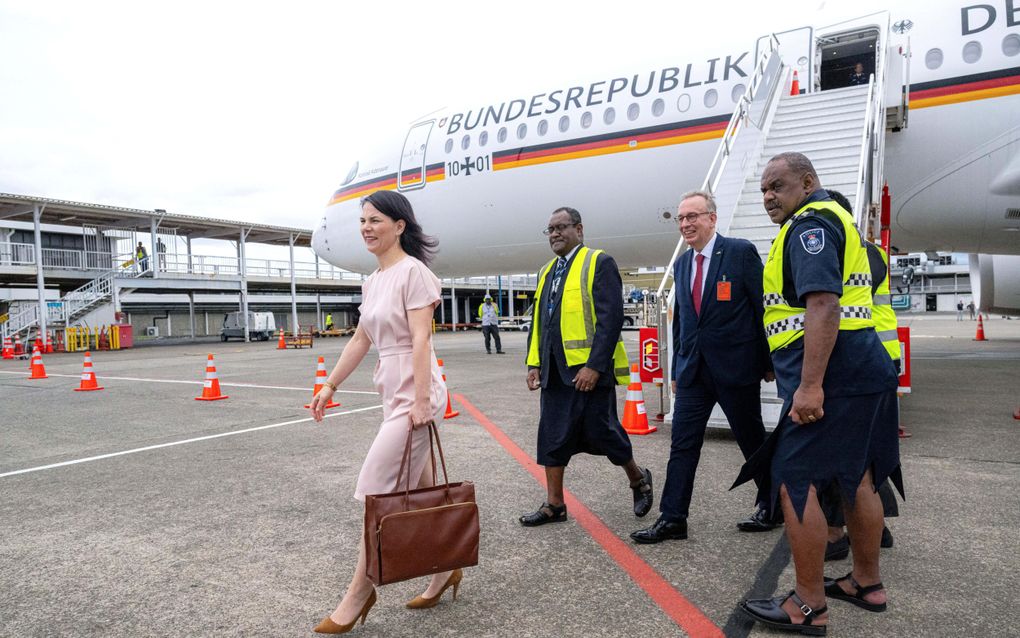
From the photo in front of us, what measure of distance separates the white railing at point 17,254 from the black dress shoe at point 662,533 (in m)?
30.2

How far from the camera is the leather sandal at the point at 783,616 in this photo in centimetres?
247

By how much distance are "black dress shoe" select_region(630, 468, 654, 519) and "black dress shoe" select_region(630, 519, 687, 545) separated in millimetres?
351

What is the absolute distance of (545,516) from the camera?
147 inches

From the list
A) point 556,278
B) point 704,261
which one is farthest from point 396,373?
point 704,261

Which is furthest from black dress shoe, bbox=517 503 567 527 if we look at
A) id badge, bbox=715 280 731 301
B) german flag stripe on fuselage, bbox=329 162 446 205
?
german flag stripe on fuselage, bbox=329 162 446 205

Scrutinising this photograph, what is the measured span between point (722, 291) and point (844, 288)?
2.91 ft

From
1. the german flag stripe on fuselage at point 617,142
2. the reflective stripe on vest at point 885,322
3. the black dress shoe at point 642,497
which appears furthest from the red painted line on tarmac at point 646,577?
the german flag stripe on fuselage at point 617,142

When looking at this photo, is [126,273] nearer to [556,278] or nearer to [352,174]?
[352,174]

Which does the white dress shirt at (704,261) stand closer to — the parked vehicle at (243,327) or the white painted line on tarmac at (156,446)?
the white painted line on tarmac at (156,446)

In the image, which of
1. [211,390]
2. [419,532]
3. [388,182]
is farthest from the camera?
[388,182]

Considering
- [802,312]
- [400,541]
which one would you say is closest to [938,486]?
[802,312]

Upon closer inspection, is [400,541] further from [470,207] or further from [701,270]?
[470,207]

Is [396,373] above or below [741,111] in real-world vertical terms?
below

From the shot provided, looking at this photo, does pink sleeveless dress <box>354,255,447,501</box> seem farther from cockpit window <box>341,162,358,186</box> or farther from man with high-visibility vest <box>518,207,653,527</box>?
cockpit window <box>341,162,358,186</box>
